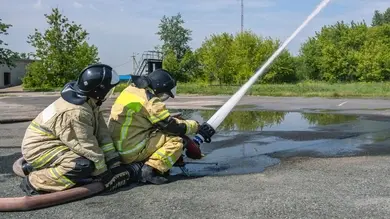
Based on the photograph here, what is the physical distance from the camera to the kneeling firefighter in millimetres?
4789

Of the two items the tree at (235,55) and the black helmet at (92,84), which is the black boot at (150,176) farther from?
the tree at (235,55)

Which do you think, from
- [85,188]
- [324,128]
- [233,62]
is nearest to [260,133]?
[324,128]

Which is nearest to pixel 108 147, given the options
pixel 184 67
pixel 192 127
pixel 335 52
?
pixel 192 127

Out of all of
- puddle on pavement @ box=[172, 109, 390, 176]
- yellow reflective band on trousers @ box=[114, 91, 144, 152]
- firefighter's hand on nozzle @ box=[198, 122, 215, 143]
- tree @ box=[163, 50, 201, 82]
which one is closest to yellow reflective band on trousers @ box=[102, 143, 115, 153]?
yellow reflective band on trousers @ box=[114, 91, 144, 152]

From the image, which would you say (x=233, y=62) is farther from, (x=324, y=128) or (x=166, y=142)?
(x=166, y=142)

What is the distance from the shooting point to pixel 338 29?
59531mm

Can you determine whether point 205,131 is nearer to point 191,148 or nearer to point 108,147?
point 191,148

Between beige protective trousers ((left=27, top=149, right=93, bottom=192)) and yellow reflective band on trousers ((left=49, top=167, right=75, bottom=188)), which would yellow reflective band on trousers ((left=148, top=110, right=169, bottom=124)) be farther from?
yellow reflective band on trousers ((left=49, top=167, right=75, bottom=188))

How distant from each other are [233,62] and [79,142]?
1470 inches

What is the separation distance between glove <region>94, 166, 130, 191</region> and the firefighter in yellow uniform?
0.71 feet

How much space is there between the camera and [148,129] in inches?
223

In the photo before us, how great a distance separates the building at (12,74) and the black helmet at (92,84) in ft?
201

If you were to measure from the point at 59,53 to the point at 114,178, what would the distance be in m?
43.3

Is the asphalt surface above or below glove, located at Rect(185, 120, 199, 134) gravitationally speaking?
below
